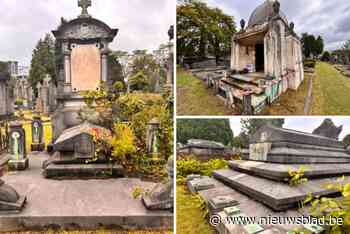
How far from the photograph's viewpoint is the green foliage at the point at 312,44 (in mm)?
2133

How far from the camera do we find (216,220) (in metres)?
2.63

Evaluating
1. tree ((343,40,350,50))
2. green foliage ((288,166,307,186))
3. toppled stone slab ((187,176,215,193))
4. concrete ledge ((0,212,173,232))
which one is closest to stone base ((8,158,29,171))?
concrete ledge ((0,212,173,232))

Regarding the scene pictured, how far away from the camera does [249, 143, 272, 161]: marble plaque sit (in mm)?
3166

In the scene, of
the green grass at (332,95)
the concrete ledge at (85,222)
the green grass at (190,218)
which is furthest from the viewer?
the concrete ledge at (85,222)

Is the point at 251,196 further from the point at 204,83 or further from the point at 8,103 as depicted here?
the point at 8,103

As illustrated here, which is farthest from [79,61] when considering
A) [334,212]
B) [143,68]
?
[143,68]

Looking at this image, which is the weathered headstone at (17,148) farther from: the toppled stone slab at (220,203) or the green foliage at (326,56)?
the green foliage at (326,56)

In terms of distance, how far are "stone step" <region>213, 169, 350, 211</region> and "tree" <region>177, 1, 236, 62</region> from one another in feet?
4.99

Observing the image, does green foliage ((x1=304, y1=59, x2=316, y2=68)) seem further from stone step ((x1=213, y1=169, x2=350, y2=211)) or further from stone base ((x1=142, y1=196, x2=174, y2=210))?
stone base ((x1=142, y1=196, x2=174, y2=210))

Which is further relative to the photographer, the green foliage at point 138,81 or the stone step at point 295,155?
the green foliage at point 138,81

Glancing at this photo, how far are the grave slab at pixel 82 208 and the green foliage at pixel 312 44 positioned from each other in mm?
2344

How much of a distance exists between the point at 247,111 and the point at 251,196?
1090 mm

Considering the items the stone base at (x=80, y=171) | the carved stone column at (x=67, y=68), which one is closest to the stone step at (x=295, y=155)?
the stone base at (x=80, y=171)

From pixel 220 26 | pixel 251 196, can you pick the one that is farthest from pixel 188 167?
pixel 220 26
